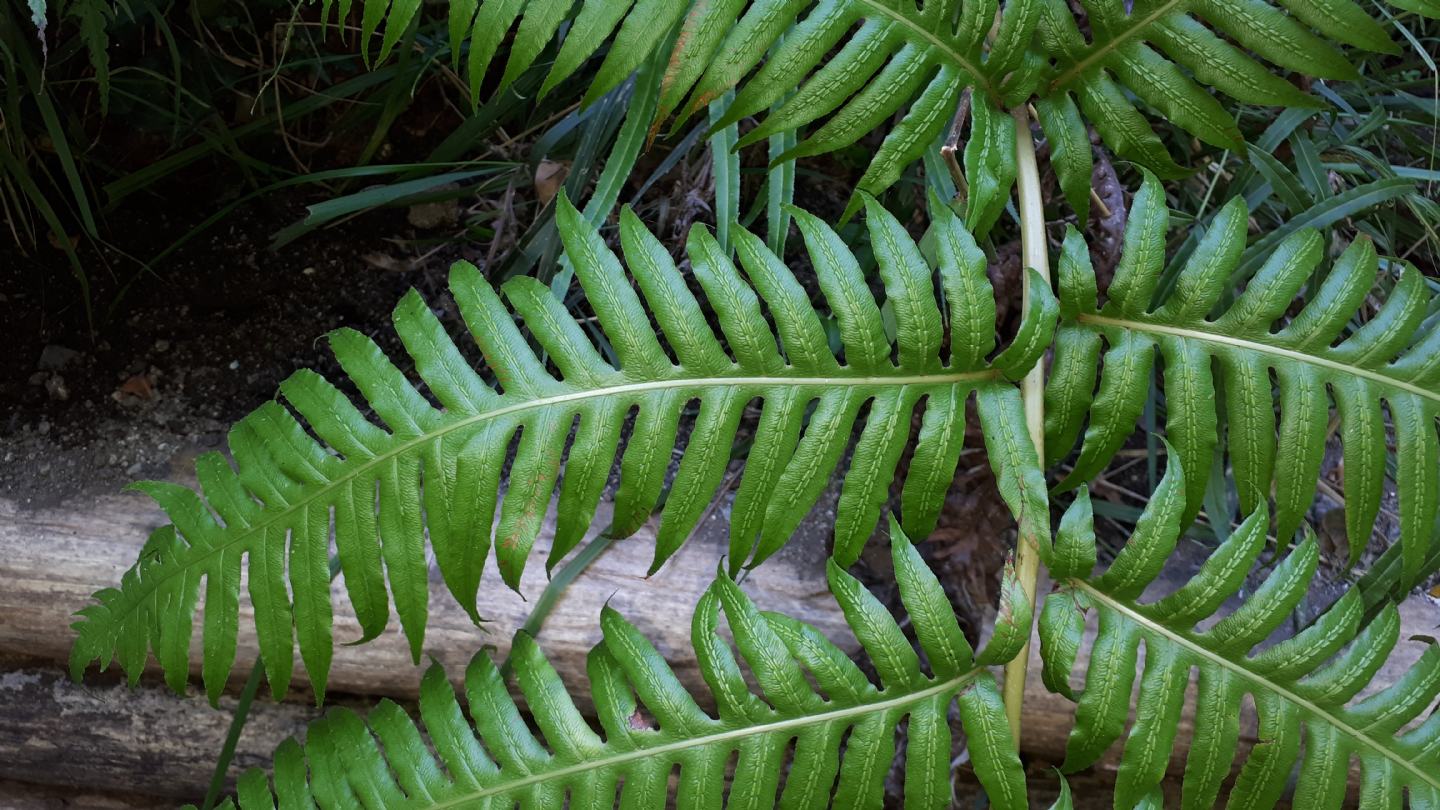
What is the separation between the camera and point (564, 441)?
3.29 feet

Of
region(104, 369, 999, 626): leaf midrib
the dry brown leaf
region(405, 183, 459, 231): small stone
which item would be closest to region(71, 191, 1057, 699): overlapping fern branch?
region(104, 369, 999, 626): leaf midrib

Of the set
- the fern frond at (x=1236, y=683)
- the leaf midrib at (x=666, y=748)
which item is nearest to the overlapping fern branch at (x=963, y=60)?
the fern frond at (x=1236, y=683)

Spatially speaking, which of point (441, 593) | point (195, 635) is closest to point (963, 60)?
point (441, 593)

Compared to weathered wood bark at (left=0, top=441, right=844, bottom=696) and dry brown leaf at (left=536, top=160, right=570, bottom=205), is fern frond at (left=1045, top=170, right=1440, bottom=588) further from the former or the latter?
dry brown leaf at (left=536, top=160, right=570, bottom=205)

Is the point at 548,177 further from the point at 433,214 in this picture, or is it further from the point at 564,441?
the point at 564,441

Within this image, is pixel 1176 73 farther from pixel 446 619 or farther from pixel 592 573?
pixel 446 619

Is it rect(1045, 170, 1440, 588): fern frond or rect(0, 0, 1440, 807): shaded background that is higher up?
rect(0, 0, 1440, 807): shaded background

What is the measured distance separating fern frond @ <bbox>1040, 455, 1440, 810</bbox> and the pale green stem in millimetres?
50

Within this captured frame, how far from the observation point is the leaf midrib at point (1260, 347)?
1024 mm

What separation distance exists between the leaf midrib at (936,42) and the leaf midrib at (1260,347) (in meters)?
0.26

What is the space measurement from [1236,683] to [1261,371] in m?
0.29

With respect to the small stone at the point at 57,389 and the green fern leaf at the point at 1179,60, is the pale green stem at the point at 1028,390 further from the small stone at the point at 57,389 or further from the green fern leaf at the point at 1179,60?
the small stone at the point at 57,389

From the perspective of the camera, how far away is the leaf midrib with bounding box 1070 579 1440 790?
98 cm

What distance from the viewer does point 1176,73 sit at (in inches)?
42.8
